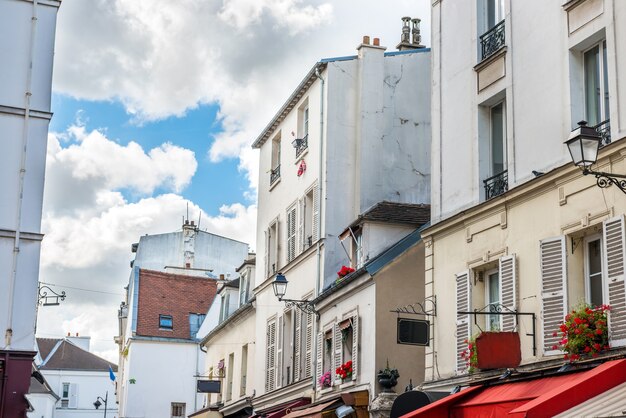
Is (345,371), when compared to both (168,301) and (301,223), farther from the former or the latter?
(168,301)

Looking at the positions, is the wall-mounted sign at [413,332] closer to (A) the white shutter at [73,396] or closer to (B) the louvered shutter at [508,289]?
(B) the louvered shutter at [508,289]

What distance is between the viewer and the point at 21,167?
822 inches

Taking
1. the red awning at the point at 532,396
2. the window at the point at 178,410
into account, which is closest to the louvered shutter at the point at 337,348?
the red awning at the point at 532,396

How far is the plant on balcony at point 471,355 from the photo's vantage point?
50.9 feet

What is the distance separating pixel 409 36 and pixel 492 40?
11.0 meters

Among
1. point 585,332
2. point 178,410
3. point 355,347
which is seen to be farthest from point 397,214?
point 178,410

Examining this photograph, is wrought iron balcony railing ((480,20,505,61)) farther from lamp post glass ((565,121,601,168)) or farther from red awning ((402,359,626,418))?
lamp post glass ((565,121,601,168))

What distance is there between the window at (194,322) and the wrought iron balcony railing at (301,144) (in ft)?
79.0

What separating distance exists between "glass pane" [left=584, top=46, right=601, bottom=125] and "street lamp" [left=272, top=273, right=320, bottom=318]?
9.95 metres

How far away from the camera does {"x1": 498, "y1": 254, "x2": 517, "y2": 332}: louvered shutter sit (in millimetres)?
14914

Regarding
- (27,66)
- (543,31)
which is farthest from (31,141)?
(543,31)

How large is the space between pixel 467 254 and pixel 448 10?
4.60 metres

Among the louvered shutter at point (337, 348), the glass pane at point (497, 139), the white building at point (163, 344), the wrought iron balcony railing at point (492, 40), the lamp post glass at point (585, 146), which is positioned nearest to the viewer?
the lamp post glass at point (585, 146)

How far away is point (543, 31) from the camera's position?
49.5ft
